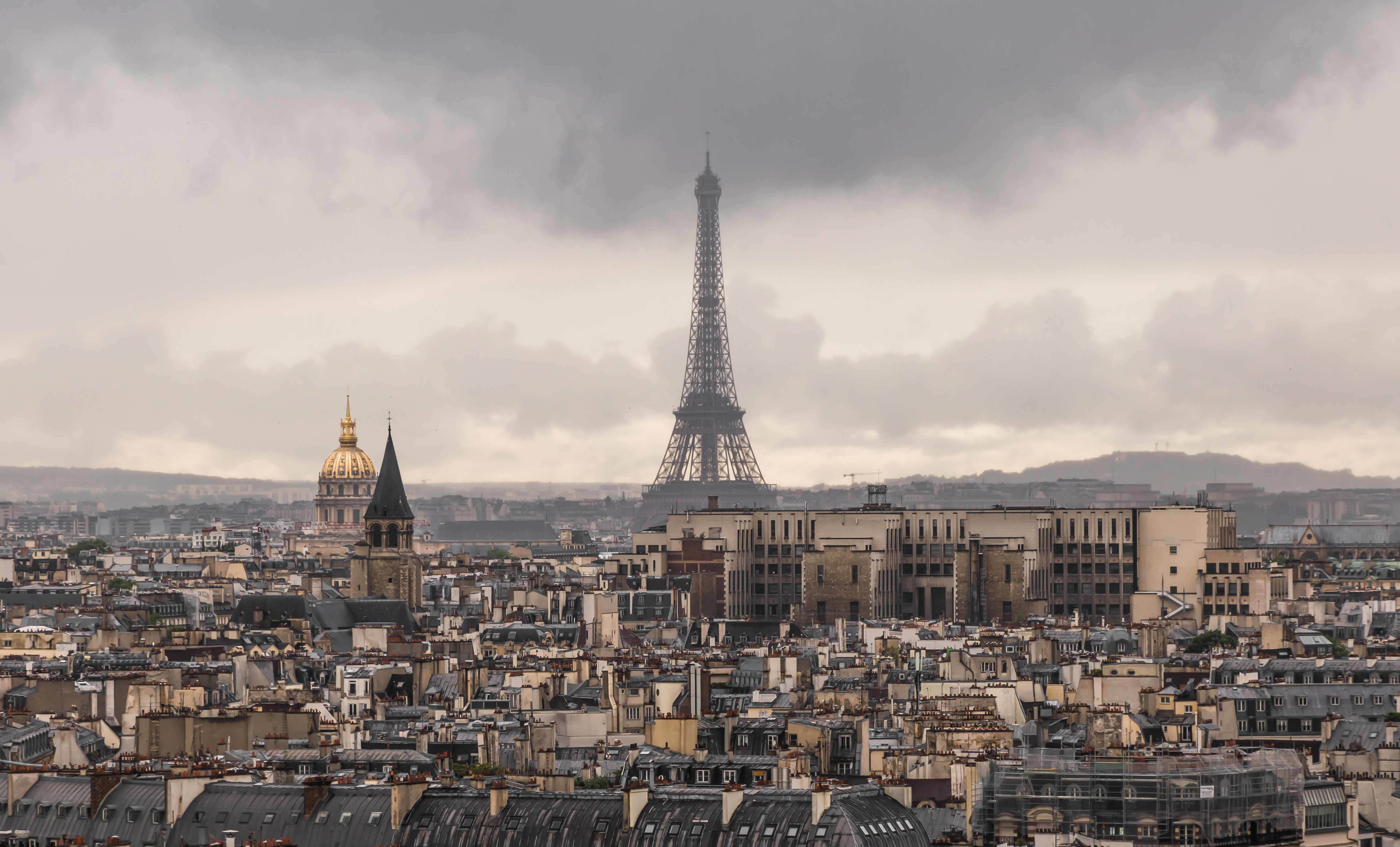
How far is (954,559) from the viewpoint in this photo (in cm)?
16262

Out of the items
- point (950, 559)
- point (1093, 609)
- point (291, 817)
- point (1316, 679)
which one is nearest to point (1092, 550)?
point (1093, 609)

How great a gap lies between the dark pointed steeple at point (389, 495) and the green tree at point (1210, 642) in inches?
2574

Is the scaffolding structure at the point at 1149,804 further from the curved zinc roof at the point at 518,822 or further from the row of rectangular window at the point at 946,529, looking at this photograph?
the row of rectangular window at the point at 946,529

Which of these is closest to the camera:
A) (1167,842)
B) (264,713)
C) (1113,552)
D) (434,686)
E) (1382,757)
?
(1167,842)

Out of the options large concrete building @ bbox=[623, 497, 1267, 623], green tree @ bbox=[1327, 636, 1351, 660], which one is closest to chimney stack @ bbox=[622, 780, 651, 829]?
green tree @ bbox=[1327, 636, 1351, 660]

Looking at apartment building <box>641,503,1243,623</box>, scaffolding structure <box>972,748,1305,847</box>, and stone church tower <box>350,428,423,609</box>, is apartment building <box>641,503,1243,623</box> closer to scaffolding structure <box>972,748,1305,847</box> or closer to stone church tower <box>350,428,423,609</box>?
stone church tower <box>350,428,423,609</box>

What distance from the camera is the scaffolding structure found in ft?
166

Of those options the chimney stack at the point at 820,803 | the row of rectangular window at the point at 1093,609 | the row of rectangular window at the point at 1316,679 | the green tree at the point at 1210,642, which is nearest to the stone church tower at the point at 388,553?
the row of rectangular window at the point at 1093,609

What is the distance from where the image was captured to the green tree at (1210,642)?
351 ft

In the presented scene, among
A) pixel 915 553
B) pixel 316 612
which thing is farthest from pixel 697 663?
pixel 915 553

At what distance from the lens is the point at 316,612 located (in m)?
138

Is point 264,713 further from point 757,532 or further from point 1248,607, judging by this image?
point 757,532

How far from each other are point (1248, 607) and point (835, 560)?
21.1 metres

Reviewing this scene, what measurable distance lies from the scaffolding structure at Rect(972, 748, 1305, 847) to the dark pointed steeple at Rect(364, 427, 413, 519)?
4649 inches
